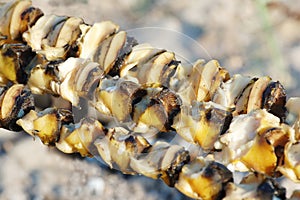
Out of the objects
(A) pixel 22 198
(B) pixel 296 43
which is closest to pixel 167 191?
(A) pixel 22 198

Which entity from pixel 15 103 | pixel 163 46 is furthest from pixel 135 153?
pixel 163 46

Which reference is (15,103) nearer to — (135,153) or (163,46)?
(135,153)

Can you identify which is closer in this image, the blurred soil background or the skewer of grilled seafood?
the skewer of grilled seafood

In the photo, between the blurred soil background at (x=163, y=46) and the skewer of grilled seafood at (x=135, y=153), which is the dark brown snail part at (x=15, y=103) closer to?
the skewer of grilled seafood at (x=135, y=153)

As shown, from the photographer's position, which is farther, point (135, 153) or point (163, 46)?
point (163, 46)

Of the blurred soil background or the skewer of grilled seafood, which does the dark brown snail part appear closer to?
the skewer of grilled seafood

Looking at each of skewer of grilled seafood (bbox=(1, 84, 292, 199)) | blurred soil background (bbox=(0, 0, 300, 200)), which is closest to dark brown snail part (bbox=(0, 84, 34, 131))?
skewer of grilled seafood (bbox=(1, 84, 292, 199))

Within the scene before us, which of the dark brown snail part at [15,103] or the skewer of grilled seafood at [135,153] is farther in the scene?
the dark brown snail part at [15,103]

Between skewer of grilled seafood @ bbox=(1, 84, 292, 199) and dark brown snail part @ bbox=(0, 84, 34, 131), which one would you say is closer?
skewer of grilled seafood @ bbox=(1, 84, 292, 199)

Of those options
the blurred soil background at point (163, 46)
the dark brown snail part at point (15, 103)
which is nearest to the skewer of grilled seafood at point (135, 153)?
the dark brown snail part at point (15, 103)

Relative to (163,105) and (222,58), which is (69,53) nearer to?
(163,105)
